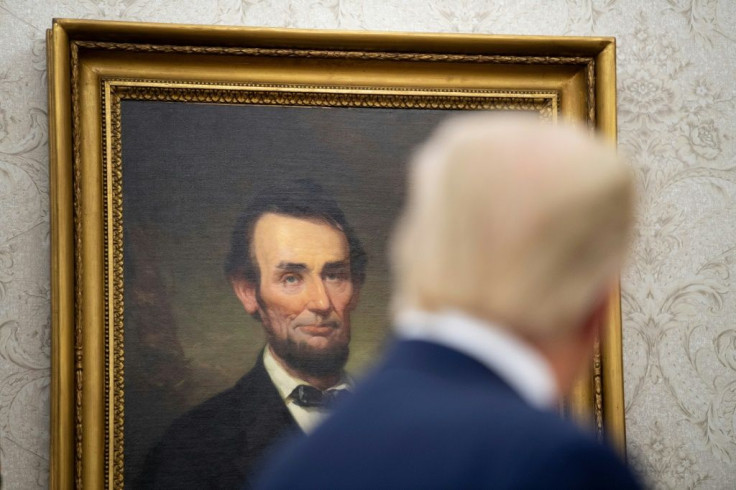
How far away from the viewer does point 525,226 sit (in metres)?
0.67

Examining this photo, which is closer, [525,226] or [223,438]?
[525,226]

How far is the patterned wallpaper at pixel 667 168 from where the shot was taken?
2.38 metres

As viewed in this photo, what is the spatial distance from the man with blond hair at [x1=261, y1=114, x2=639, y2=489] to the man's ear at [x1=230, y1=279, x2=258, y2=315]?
154 cm

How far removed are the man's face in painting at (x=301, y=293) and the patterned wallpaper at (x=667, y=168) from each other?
1.62ft

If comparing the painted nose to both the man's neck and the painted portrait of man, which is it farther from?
the man's neck

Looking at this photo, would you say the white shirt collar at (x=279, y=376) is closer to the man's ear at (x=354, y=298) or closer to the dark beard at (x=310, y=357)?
the dark beard at (x=310, y=357)

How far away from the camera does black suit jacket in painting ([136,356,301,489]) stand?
220cm

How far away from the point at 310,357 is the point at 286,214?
33 centimetres

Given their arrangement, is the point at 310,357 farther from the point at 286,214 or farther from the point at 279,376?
the point at 286,214

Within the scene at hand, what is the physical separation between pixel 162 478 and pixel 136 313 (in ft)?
1.19

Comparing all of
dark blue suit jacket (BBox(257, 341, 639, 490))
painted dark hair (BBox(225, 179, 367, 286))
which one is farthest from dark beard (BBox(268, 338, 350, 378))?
dark blue suit jacket (BBox(257, 341, 639, 490))

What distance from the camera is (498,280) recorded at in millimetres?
685

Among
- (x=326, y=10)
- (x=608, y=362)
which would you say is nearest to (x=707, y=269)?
(x=608, y=362)

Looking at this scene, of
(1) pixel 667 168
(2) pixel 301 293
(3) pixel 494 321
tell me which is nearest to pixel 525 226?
(3) pixel 494 321
